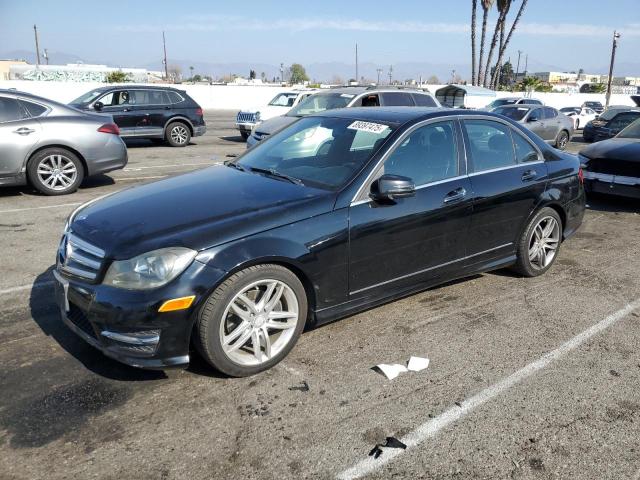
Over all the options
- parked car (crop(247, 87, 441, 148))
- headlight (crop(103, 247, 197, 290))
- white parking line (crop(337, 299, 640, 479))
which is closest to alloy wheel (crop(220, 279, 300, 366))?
headlight (crop(103, 247, 197, 290))

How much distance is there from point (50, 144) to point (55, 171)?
411 millimetres

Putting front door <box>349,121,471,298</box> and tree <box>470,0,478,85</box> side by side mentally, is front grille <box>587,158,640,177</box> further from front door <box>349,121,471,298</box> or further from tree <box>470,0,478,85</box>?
tree <box>470,0,478,85</box>

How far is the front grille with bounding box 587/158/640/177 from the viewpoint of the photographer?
25.6ft

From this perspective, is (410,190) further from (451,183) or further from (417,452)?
(417,452)

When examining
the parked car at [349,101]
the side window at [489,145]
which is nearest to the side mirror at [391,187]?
the side window at [489,145]

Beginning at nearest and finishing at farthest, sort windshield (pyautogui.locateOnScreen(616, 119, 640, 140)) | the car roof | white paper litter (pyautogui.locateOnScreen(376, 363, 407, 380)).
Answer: white paper litter (pyautogui.locateOnScreen(376, 363, 407, 380)), the car roof, windshield (pyautogui.locateOnScreen(616, 119, 640, 140))

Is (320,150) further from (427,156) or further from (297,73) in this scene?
(297,73)

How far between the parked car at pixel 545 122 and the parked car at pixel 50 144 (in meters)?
12.6

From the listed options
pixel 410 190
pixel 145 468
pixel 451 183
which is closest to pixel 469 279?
pixel 451 183

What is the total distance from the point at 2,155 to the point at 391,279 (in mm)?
6458

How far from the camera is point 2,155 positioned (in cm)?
770

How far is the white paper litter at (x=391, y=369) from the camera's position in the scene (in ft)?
11.2

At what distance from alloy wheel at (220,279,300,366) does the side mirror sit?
927 millimetres

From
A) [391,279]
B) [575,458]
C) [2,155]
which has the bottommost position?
[575,458]
